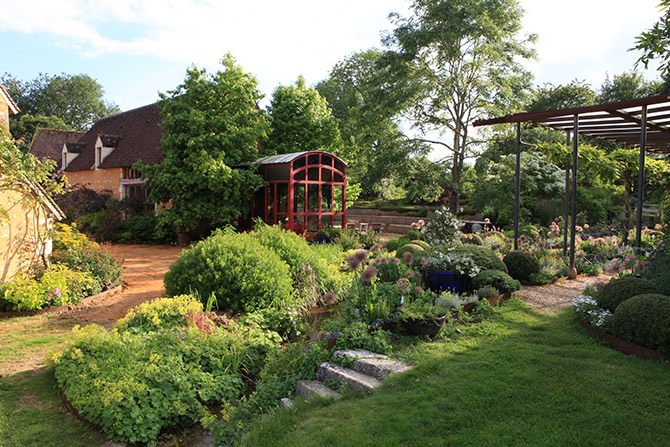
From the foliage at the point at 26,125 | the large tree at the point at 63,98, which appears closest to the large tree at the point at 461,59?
the foliage at the point at 26,125

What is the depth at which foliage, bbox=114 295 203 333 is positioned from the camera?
585 cm

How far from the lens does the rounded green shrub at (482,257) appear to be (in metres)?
7.64

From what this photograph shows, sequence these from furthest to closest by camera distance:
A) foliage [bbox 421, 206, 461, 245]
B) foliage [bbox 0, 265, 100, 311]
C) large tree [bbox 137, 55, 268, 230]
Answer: large tree [bbox 137, 55, 268, 230] < foliage [bbox 421, 206, 461, 245] < foliage [bbox 0, 265, 100, 311]

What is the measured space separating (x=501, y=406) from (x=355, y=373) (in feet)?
4.79

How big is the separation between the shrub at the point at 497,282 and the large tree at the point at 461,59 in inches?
462

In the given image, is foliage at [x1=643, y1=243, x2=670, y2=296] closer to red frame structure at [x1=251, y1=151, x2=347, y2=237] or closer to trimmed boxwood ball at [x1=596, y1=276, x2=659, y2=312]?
trimmed boxwood ball at [x1=596, y1=276, x2=659, y2=312]

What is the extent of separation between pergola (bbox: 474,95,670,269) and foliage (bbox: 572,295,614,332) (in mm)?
2269

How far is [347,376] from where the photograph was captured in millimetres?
4457

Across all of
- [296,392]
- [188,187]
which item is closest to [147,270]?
[188,187]

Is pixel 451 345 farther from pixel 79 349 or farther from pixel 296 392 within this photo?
pixel 79 349

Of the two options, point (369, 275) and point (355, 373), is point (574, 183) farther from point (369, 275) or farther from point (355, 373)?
point (355, 373)

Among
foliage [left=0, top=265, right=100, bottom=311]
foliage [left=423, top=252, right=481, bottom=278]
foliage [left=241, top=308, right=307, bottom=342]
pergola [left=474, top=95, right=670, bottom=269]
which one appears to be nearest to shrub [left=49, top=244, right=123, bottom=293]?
foliage [left=0, top=265, right=100, bottom=311]

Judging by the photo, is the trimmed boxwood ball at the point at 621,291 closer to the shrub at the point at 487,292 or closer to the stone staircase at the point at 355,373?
the shrub at the point at 487,292

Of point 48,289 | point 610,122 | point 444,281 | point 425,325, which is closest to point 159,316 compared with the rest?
point 48,289
